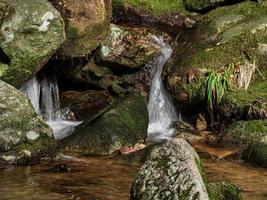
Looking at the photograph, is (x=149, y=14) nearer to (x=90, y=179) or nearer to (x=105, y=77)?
(x=105, y=77)

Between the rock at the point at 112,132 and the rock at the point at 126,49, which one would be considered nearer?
the rock at the point at 112,132

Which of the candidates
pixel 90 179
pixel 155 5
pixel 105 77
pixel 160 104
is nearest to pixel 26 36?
pixel 105 77

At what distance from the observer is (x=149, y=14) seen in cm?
1418

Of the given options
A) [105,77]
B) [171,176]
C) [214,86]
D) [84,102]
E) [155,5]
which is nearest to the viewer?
[171,176]

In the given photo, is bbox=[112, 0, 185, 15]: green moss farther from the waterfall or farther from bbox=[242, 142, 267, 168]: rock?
bbox=[242, 142, 267, 168]: rock

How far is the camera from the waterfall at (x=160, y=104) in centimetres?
1162

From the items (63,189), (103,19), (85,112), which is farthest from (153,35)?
(63,189)

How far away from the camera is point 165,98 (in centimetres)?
1191

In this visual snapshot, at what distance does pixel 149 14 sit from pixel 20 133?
6.91 m

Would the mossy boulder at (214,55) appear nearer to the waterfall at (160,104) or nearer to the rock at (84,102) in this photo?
the waterfall at (160,104)

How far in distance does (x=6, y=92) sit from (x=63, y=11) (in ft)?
9.02

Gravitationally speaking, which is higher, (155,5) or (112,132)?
(155,5)

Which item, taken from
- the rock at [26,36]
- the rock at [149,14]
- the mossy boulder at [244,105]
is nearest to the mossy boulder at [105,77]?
the rock at [26,36]

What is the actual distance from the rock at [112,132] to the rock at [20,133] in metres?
0.53
